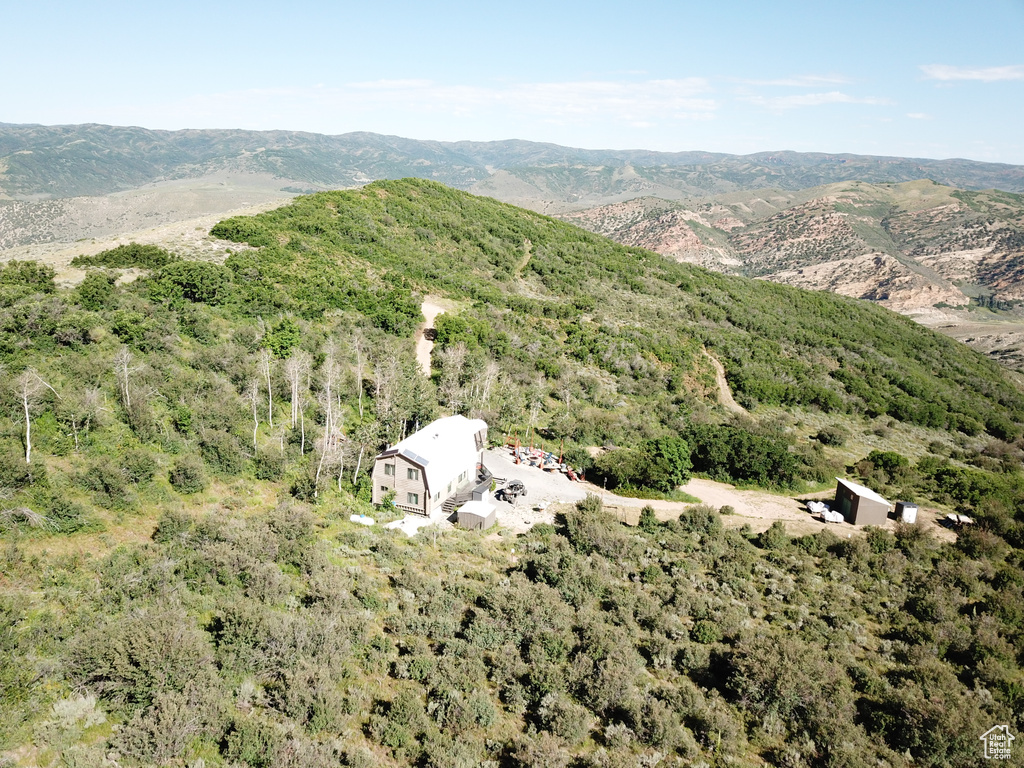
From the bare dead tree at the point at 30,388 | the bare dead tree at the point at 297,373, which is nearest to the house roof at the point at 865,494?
the bare dead tree at the point at 297,373

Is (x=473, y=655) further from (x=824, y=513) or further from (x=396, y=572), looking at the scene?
(x=824, y=513)

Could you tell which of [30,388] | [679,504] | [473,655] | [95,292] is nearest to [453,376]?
[679,504]

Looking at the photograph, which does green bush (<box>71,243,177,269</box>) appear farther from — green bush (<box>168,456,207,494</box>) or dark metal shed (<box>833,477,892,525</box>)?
dark metal shed (<box>833,477,892,525</box>)

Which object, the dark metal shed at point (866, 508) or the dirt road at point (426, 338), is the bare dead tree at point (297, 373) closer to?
the dirt road at point (426, 338)

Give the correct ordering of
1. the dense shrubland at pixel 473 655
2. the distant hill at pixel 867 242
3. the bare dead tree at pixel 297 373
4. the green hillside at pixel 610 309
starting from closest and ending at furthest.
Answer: the dense shrubland at pixel 473 655
the bare dead tree at pixel 297 373
the green hillside at pixel 610 309
the distant hill at pixel 867 242

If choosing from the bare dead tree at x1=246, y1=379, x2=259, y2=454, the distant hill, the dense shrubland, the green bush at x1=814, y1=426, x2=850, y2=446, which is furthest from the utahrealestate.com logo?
the distant hill

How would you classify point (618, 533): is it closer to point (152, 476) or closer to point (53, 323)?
point (152, 476)
